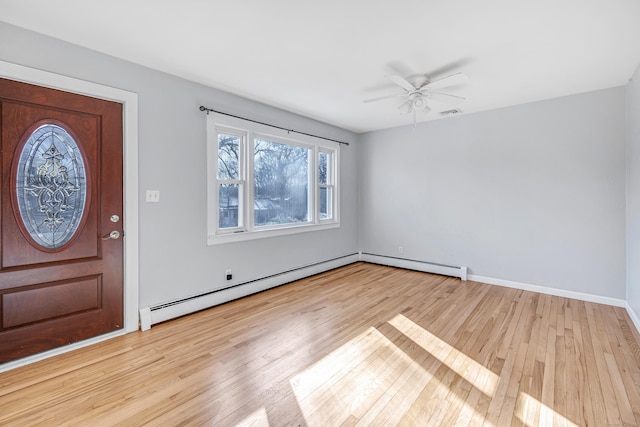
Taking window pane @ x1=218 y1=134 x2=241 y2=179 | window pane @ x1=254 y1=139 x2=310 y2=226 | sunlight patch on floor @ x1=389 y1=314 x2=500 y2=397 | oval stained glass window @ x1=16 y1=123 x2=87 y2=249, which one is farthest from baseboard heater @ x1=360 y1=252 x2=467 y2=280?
oval stained glass window @ x1=16 y1=123 x2=87 y2=249

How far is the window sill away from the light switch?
0.71m

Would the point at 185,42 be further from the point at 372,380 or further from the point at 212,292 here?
the point at 372,380

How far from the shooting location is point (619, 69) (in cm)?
291

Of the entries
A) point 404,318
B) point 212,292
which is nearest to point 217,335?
point 212,292

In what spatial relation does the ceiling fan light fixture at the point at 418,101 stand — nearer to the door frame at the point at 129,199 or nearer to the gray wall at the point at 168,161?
the gray wall at the point at 168,161

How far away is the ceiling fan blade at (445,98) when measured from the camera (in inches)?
127

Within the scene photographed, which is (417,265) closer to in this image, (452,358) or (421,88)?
(452,358)

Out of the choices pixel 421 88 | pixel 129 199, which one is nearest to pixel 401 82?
pixel 421 88

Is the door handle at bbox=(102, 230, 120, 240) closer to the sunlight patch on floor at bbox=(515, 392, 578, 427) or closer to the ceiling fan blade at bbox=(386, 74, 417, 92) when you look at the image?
the ceiling fan blade at bbox=(386, 74, 417, 92)

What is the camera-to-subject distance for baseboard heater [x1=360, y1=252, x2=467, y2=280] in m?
4.57

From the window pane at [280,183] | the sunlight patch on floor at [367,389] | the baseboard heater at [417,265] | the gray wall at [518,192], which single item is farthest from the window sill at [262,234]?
the sunlight patch on floor at [367,389]

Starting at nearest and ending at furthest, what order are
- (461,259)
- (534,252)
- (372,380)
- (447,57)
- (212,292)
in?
Result: (372,380), (447,57), (212,292), (534,252), (461,259)

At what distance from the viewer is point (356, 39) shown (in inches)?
93.0

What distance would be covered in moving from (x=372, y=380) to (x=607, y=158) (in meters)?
3.83
